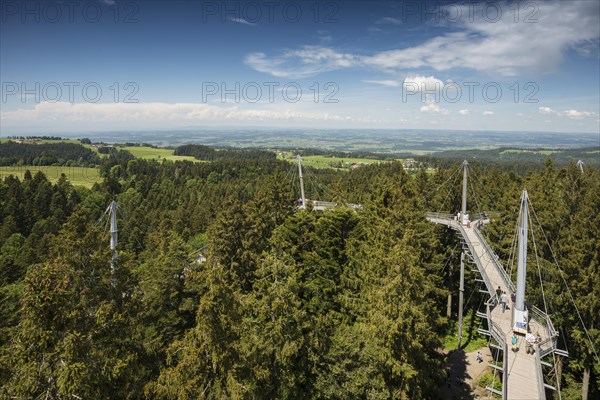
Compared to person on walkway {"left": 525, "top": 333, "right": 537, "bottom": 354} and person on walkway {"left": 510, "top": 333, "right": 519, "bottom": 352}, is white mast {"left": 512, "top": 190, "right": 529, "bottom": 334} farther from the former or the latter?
person on walkway {"left": 510, "top": 333, "right": 519, "bottom": 352}

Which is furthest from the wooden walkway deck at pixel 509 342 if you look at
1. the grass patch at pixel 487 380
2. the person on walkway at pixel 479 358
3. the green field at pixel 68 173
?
the green field at pixel 68 173

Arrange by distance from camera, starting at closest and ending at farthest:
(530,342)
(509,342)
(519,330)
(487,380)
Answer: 1. (530,342)
2. (509,342)
3. (519,330)
4. (487,380)

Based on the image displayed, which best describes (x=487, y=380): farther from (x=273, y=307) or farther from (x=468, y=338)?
(x=273, y=307)

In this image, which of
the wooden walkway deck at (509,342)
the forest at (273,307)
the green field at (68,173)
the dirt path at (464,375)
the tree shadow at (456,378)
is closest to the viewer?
the forest at (273,307)

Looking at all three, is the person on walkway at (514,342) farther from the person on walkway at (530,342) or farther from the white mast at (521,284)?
the white mast at (521,284)

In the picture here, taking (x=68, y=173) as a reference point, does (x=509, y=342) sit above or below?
below

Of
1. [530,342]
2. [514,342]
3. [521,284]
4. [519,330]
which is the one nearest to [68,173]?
[521,284]

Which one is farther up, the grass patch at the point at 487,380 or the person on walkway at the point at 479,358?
the person on walkway at the point at 479,358
